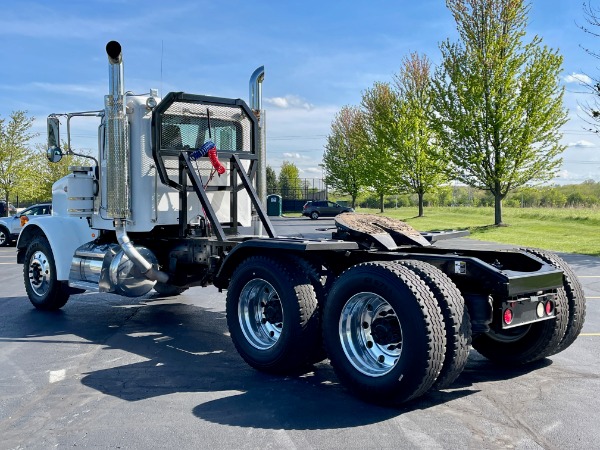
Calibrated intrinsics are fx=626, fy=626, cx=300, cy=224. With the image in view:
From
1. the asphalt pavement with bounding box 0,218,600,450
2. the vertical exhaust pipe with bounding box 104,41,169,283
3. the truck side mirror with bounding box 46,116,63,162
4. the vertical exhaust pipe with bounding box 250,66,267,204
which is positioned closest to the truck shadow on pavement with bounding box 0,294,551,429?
the asphalt pavement with bounding box 0,218,600,450

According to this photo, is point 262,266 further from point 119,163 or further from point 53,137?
point 53,137

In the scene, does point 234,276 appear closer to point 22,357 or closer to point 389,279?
point 389,279

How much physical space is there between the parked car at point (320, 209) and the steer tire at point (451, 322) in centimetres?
4520

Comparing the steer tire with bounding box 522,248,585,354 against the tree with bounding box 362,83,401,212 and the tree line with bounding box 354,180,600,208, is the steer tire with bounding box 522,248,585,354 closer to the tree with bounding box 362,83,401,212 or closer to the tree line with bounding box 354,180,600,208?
the tree with bounding box 362,83,401,212

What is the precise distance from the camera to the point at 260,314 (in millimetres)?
6109

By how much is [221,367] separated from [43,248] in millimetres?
4186

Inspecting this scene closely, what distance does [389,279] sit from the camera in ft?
15.4

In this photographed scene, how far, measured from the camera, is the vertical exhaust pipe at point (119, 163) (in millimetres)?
7449

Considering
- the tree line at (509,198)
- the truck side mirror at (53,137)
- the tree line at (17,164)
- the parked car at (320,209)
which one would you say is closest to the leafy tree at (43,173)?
the tree line at (17,164)

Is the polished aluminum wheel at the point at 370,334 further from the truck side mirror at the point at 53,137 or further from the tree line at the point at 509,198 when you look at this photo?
the tree line at the point at 509,198

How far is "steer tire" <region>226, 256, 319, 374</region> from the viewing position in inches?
214

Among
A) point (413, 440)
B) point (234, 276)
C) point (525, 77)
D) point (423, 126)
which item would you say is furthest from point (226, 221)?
point (423, 126)

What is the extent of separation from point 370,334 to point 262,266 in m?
1.26

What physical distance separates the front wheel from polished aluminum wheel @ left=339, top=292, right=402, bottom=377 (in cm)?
523
